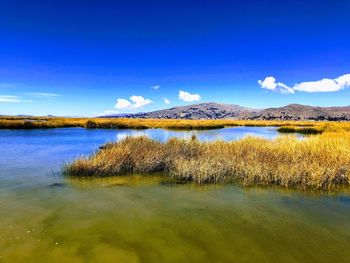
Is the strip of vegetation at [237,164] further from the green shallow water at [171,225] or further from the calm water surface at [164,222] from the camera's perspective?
the green shallow water at [171,225]

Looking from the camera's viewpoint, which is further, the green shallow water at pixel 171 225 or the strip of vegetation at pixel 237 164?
the strip of vegetation at pixel 237 164

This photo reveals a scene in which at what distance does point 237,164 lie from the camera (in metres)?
13.4

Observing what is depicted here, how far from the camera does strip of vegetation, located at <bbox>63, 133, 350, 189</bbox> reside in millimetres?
12086

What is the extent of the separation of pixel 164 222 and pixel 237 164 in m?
6.22

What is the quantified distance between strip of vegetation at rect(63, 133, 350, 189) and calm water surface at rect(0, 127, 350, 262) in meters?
0.80

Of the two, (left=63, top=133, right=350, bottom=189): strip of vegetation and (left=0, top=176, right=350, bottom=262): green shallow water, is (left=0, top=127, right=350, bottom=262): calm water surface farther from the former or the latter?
(left=63, top=133, right=350, bottom=189): strip of vegetation

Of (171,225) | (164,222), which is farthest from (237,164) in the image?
(171,225)

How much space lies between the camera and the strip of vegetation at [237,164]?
1209 cm

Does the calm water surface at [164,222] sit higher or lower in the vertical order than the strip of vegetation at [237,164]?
lower

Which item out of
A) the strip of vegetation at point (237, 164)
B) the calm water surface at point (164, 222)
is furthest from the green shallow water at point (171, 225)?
the strip of vegetation at point (237, 164)

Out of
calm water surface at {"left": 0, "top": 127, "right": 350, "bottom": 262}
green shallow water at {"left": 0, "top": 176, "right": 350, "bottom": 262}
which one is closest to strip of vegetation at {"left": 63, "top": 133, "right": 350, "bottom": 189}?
calm water surface at {"left": 0, "top": 127, "right": 350, "bottom": 262}

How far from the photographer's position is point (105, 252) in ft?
20.5

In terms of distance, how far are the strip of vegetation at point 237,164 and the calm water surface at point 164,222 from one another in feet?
2.63

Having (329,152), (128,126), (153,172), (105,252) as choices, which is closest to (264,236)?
(105,252)
